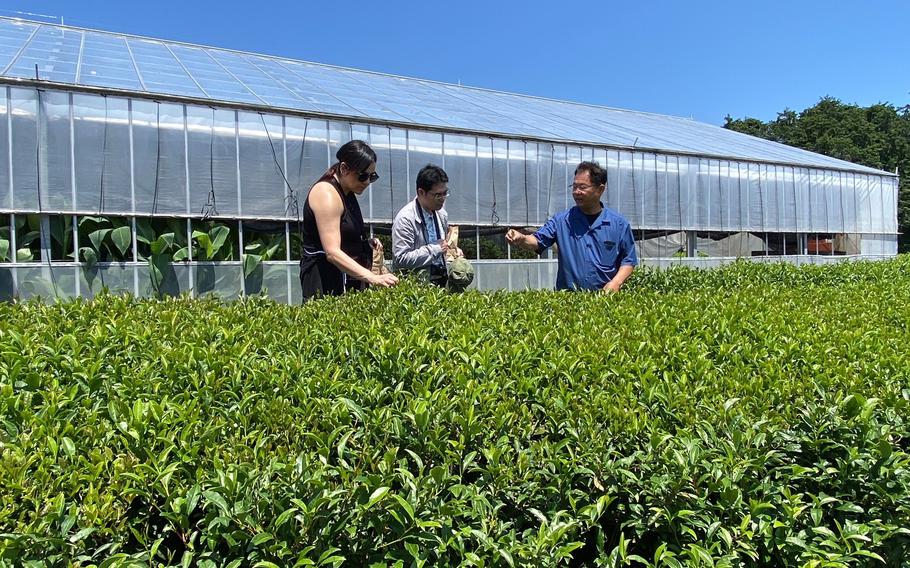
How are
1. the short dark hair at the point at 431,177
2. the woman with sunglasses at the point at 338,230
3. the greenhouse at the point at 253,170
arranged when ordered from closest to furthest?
the woman with sunglasses at the point at 338,230 → the short dark hair at the point at 431,177 → the greenhouse at the point at 253,170

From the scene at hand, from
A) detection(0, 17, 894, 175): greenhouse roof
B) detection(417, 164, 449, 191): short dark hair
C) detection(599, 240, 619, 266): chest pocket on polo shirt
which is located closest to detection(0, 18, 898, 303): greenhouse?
detection(0, 17, 894, 175): greenhouse roof

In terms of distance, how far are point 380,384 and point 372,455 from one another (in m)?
0.52

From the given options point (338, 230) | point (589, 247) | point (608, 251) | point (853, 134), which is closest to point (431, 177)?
point (338, 230)

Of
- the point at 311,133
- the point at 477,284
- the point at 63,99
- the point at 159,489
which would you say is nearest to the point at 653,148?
the point at 477,284

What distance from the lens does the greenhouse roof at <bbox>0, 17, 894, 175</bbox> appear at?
31.7 feet

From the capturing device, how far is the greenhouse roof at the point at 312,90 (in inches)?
381

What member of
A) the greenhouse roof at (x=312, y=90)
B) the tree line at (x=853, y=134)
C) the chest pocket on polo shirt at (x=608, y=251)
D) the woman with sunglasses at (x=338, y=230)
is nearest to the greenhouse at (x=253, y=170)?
the greenhouse roof at (x=312, y=90)

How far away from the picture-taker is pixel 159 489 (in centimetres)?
147

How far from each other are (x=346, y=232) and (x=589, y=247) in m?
2.15

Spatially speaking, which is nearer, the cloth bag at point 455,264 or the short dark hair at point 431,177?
the short dark hair at point 431,177

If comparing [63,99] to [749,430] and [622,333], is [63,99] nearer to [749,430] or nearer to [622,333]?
[622,333]

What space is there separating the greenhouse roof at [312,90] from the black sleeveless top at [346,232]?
5.92m

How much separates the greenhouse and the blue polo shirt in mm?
5250

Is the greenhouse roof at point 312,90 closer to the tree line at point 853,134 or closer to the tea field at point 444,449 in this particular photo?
the tea field at point 444,449
